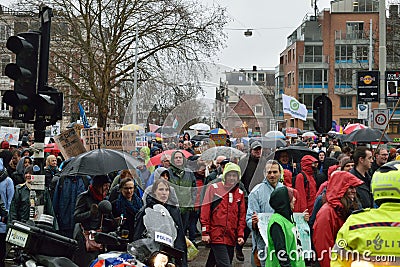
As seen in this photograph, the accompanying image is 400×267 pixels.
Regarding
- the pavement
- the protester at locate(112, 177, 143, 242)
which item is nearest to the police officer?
the protester at locate(112, 177, 143, 242)

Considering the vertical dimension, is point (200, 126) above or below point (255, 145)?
above

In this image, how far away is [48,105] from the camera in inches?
311

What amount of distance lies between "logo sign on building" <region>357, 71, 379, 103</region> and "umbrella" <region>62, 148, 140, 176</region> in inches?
384

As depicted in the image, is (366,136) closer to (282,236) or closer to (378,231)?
(282,236)

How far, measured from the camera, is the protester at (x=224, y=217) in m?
8.55

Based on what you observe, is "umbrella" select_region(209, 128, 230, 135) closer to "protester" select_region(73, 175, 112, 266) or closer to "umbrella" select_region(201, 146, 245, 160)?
"umbrella" select_region(201, 146, 245, 160)

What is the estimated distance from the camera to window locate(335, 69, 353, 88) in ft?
235

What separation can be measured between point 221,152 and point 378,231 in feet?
22.9

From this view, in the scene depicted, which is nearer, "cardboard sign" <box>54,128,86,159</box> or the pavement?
the pavement

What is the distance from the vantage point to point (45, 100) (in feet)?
25.8

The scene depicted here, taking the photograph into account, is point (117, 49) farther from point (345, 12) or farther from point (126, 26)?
point (345, 12)

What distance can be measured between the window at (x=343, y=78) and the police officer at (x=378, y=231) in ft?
222

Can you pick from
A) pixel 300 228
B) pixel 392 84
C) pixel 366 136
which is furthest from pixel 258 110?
pixel 392 84

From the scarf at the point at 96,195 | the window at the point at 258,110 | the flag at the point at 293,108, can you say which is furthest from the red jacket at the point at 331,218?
the flag at the point at 293,108
